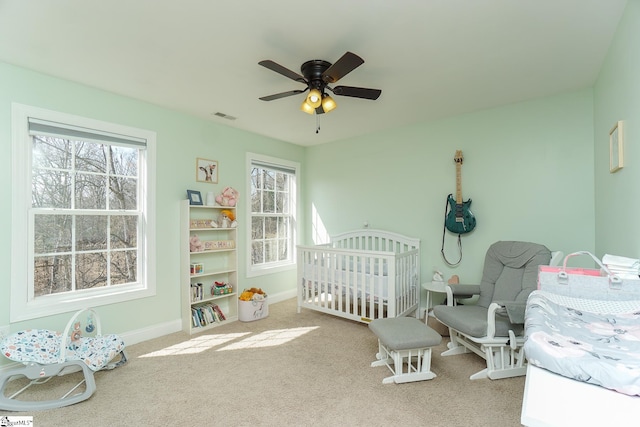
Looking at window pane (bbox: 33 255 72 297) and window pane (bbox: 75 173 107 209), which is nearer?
window pane (bbox: 33 255 72 297)

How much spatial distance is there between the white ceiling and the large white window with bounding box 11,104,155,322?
1.57 feet

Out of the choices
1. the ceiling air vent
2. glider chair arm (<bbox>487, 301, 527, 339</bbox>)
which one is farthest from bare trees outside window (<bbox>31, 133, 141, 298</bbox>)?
glider chair arm (<bbox>487, 301, 527, 339</bbox>)

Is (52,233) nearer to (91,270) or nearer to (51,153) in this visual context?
(91,270)

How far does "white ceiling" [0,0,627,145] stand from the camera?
5.74ft

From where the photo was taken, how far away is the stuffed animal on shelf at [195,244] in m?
3.42

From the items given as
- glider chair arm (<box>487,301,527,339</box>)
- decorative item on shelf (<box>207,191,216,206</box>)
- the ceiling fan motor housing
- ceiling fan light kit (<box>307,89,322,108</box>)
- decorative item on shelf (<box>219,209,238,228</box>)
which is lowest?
glider chair arm (<box>487,301,527,339</box>)

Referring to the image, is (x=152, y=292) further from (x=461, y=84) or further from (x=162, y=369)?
(x=461, y=84)

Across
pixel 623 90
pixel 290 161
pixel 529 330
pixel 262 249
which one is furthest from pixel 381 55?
pixel 262 249

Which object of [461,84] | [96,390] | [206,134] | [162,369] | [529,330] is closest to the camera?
[529,330]

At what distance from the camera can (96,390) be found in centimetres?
219

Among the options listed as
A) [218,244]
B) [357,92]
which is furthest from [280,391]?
[357,92]

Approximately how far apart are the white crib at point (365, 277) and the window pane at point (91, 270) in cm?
208

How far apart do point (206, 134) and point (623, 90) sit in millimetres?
3690

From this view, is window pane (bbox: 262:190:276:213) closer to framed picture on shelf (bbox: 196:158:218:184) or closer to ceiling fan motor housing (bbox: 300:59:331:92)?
framed picture on shelf (bbox: 196:158:218:184)
